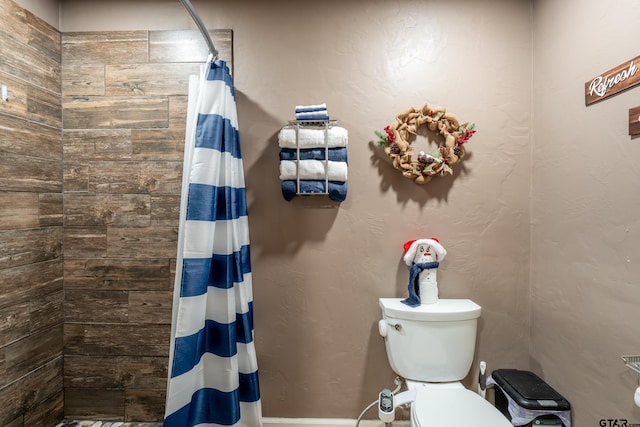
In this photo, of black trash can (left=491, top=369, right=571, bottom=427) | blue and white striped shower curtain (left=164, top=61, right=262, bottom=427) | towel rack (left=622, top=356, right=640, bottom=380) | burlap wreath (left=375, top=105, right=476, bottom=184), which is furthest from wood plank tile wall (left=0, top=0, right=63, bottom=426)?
towel rack (left=622, top=356, right=640, bottom=380)

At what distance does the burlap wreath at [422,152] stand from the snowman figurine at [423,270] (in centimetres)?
33

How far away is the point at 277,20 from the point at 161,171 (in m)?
1.00

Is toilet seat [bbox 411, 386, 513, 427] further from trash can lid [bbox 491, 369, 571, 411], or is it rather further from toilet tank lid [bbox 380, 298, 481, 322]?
toilet tank lid [bbox 380, 298, 481, 322]

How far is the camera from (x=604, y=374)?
3.85ft

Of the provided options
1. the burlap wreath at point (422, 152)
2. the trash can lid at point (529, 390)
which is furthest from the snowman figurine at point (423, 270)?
the trash can lid at point (529, 390)

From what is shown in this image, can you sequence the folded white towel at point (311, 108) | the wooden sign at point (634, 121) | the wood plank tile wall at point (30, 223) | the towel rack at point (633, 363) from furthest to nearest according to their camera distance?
1. the folded white towel at point (311, 108)
2. the wood plank tile wall at point (30, 223)
3. the wooden sign at point (634, 121)
4. the towel rack at point (633, 363)

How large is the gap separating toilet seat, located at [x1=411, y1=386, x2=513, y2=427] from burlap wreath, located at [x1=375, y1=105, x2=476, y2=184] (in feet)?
3.15

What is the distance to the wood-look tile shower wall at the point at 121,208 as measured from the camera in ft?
5.36

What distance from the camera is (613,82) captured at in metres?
1.14

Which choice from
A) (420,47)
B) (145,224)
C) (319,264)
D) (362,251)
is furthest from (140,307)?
(420,47)

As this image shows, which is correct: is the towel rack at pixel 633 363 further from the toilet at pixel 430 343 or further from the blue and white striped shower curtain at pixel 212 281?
the blue and white striped shower curtain at pixel 212 281

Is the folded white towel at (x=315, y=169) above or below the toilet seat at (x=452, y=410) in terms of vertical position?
above

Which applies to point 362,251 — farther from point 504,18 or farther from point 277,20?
point 504,18

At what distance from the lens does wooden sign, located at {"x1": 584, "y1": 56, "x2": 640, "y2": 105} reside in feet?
3.49
